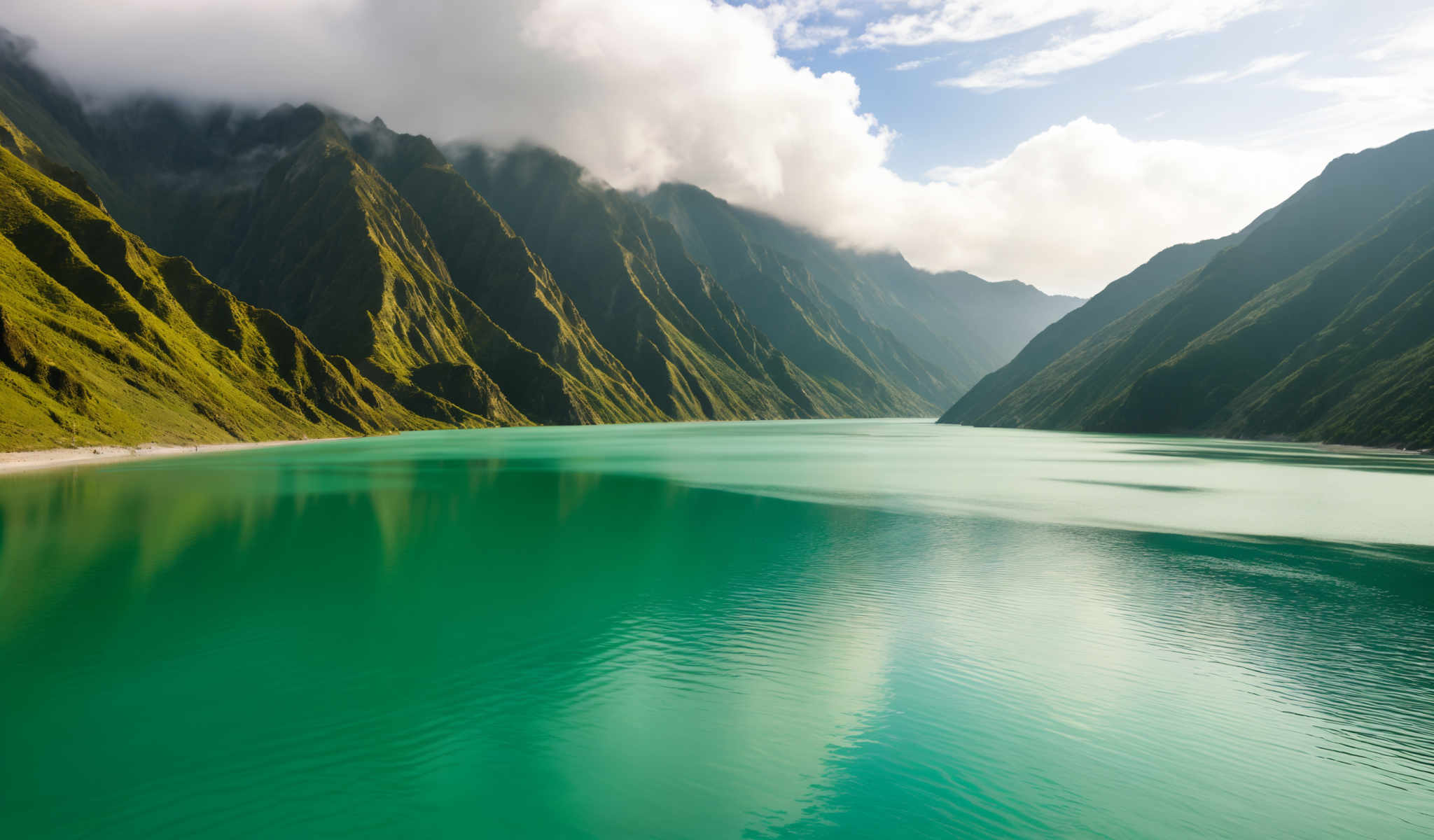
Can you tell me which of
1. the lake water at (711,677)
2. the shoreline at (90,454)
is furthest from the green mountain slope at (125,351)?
the lake water at (711,677)

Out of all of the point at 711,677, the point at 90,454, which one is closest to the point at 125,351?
the point at 90,454

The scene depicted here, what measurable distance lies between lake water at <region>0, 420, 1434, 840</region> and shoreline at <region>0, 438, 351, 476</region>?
143 feet

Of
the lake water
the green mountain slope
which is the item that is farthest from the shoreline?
the lake water

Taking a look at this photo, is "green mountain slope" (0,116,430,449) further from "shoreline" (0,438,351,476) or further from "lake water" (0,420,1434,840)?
"lake water" (0,420,1434,840)

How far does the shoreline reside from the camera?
81.7 metres

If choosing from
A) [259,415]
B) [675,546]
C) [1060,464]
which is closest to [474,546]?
[675,546]

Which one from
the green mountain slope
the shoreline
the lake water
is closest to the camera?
the lake water

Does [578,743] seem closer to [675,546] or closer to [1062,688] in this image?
[1062,688]

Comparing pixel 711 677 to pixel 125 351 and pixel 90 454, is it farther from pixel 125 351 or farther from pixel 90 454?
pixel 125 351

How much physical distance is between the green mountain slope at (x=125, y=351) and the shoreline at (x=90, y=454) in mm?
1494

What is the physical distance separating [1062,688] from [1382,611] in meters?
16.6

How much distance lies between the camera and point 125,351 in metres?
124

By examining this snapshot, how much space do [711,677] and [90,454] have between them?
106915mm

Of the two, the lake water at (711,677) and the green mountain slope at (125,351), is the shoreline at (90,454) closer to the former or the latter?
the green mountain slope at (125,351)
